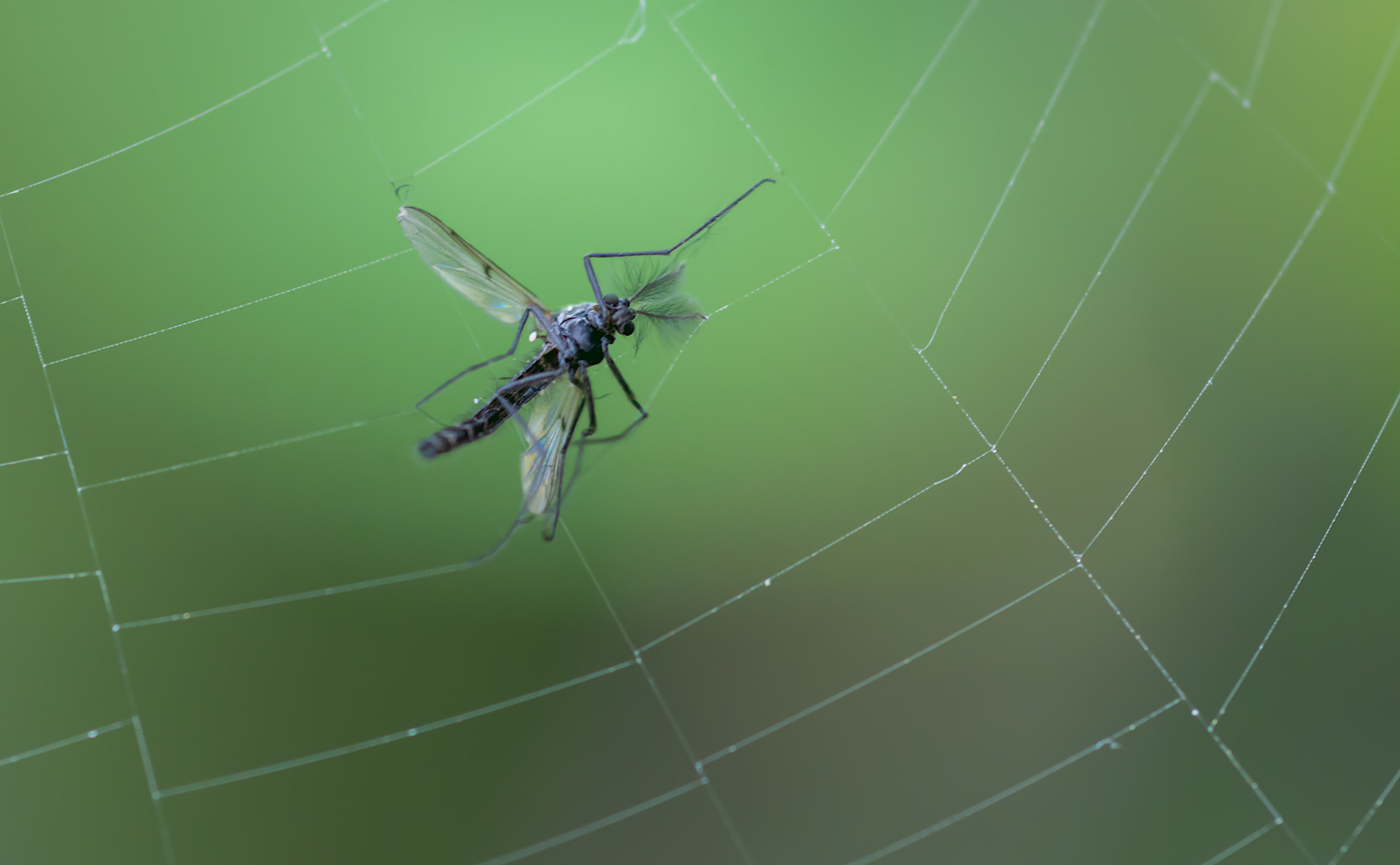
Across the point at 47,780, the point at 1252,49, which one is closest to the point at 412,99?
the point at 47,780

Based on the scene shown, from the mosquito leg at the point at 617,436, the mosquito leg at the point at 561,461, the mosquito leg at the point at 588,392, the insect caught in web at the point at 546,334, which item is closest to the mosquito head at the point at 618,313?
the insect caught in web at the point at 546,334

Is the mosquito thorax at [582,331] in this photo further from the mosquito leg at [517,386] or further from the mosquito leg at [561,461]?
the mosquito leg at [561,461]

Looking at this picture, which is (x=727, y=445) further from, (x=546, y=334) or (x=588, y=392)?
(x=546, y=334)

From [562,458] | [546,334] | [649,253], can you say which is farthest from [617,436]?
[649,253]

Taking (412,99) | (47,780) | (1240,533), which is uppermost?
(412,99)

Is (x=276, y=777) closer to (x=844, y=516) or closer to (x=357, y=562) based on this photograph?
(x=357, y=562)

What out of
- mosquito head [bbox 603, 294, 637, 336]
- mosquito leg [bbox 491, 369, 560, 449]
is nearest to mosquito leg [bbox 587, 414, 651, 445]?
mosquito leg [bbox 491, 369, 560, 449]

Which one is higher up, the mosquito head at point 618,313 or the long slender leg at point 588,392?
the mosquito head at point 618,313

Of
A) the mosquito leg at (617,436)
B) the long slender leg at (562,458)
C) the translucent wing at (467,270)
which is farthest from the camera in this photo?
the mosquito leg at (617,436)
